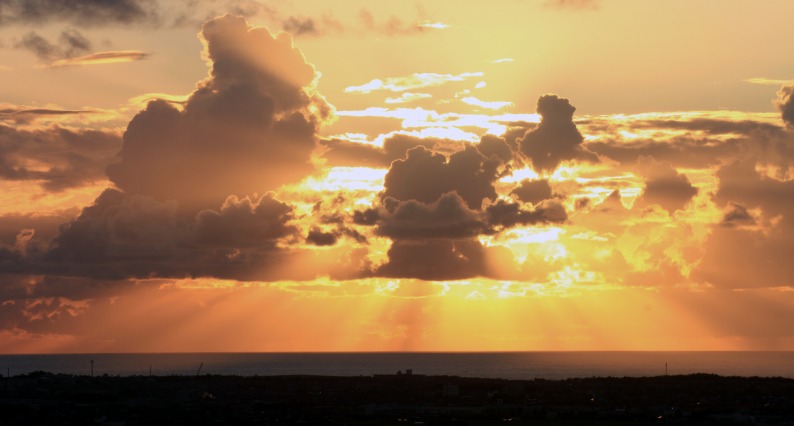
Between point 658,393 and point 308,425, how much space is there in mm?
64748

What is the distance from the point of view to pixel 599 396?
15875 centimetres

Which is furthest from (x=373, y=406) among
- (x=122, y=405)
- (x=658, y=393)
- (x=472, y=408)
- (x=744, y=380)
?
(x=744, y=380)

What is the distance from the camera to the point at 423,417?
135500 millimetres

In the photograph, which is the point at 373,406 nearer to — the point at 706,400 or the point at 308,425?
the point at 308,425

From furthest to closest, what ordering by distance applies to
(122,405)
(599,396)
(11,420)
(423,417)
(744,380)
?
(744,380), (599,396), (122,405), (423,417), (11,420)

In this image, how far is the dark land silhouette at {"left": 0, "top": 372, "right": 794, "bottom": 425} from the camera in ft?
432

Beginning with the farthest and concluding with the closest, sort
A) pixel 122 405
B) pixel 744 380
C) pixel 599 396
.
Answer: pixel 744 380, pixel 599 396, pixel 122 405

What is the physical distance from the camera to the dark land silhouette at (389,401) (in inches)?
5187

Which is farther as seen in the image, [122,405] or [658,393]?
[658,393]

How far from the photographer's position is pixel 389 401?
159m

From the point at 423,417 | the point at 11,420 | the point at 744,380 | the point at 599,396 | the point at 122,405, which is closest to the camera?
the point at 11,420

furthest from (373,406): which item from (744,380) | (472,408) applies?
(744,380)

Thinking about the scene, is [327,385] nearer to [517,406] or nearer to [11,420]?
[517,406]

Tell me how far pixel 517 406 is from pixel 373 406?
21.0 m
